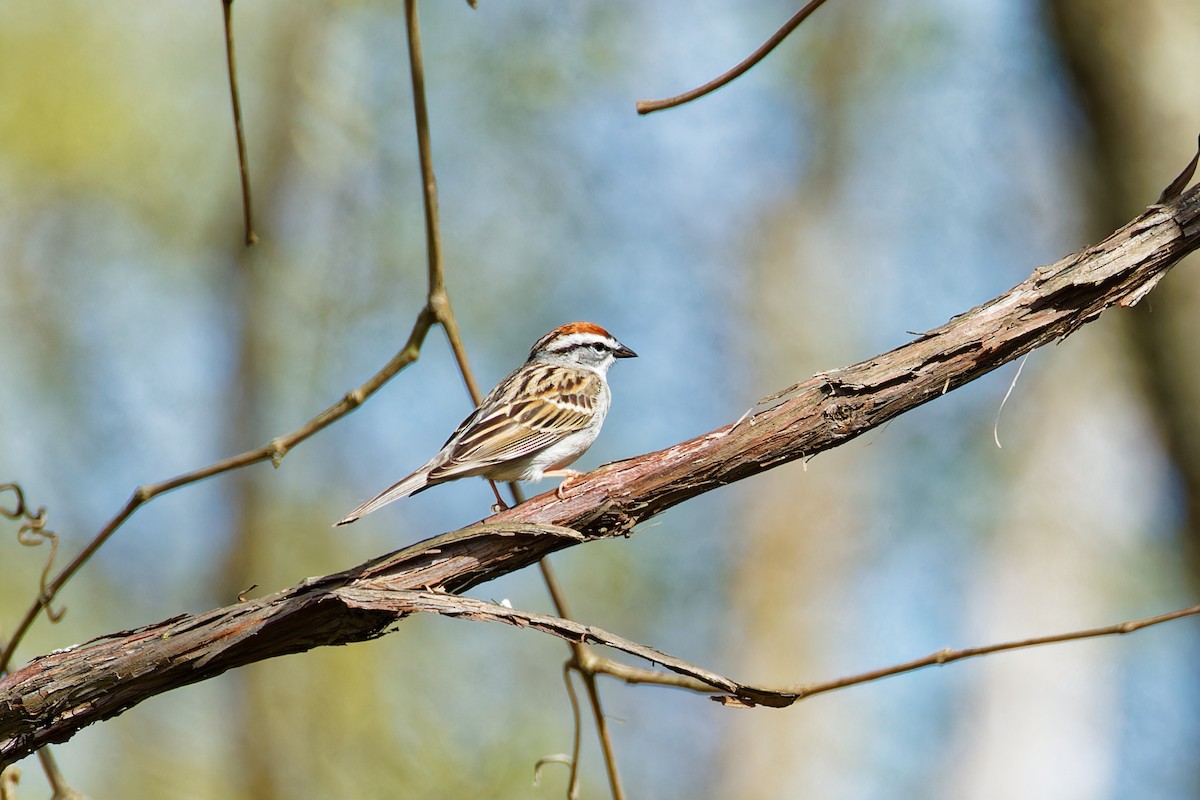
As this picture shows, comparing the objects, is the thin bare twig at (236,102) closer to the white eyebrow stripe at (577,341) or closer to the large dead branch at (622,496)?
the large dead branch at (622,496)

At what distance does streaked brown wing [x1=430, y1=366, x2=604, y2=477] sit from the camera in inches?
202

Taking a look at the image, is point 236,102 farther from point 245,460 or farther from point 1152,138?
point 1152,138

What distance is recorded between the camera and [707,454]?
10.7ft

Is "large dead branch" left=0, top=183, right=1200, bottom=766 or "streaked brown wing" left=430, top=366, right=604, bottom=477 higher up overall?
"streaked brown wing" left=430, top=366, right=604, bottom=477

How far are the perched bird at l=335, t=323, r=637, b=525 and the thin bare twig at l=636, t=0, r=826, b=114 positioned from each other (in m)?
1.60

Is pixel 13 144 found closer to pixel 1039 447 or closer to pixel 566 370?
pixel 566 370

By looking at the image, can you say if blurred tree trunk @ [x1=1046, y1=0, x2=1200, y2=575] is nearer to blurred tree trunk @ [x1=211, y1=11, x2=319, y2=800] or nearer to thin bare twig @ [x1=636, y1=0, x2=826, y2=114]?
thin bare twig @ [x1=636, y1=0, x2=826, y2=114]

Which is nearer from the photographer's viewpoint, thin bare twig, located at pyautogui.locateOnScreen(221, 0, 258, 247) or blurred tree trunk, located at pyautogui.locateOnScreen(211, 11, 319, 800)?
thin bare twig, located at pyautogui.locateOnScreen(221, 0, 258, 247)

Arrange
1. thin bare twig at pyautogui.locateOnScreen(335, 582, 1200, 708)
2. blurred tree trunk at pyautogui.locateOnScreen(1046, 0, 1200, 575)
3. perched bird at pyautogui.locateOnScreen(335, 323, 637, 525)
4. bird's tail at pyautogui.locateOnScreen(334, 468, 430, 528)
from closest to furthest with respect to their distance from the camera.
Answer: thin bare twig at pyautogui.locateOnScreen(335, 582, 1200, 708), bird's tail at pyautogui.locateOnScreen(334, 468, 430, 528), perched bird at pyautogui.locateOnScreen(335, 323, 637, 525), blurred tree trunk at pyautogui.locateOnScreen(1046, 0, 1200, 575)

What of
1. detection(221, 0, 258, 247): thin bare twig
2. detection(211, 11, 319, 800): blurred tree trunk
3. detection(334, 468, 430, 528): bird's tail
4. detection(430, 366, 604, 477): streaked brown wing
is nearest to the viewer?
detection(221, 0, 258, 247): thin bare twig

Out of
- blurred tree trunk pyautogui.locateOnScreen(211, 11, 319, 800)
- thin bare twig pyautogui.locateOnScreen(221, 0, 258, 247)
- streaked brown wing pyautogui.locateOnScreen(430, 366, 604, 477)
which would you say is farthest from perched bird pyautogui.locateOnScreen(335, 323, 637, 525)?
blurred tree trunk pyautogui.locateOnScreen(211, 11, 319, 800)

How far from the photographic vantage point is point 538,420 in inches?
222

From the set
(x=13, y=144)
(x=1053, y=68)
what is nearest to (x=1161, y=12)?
(x=1053, y=68)

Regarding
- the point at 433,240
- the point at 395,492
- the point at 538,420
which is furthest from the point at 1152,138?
the point at 395,492
